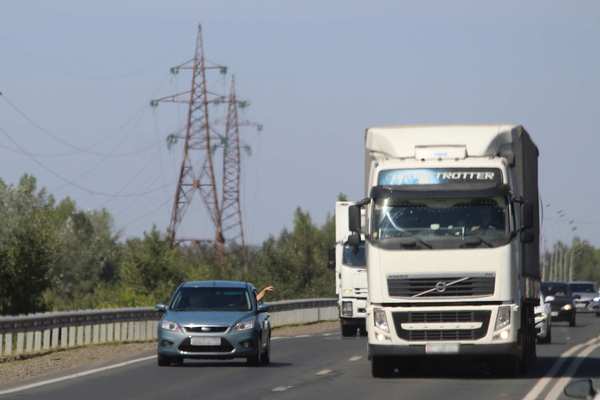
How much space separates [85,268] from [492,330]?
10295 cm

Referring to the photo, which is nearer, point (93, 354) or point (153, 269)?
point (93, 354)

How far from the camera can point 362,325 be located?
4206 cm

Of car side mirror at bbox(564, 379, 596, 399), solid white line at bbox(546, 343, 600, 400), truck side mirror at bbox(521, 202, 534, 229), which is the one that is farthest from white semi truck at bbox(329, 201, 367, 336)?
car side mirror at bbox(564, 379, 596, 399)

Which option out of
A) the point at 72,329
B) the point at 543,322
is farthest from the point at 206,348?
the point at 543,322

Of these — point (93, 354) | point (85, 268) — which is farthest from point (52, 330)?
point (85, 268)

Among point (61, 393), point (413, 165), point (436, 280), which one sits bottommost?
point (61, 393)

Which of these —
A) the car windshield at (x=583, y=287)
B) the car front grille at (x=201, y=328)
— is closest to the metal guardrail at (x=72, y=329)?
the car front grille at (x=201, y=328)

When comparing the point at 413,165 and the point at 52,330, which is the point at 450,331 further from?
the point at 52,330

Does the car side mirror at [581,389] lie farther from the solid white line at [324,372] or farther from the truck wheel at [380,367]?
the solid white line at [324,372]

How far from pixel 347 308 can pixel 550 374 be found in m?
16.9

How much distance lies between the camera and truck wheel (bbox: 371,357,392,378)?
2402 centimetres

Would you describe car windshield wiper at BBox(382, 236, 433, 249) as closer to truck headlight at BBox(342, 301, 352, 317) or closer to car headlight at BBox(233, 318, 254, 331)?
car headlight at BBox(233, 318, 254, 331)

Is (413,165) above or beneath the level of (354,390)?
above

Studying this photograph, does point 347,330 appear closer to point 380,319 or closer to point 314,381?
point 380,319
